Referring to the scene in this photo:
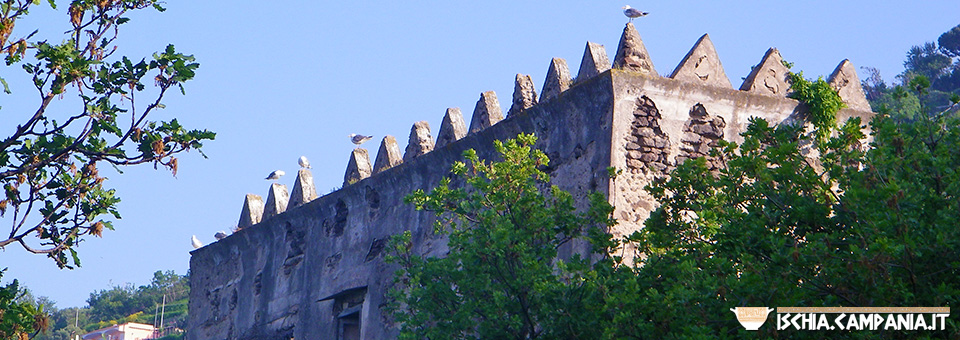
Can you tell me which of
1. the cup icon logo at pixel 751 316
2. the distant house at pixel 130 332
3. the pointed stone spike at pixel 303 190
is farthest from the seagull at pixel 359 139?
the distant house at pixel 130 332

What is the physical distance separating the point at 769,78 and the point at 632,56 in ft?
4.73

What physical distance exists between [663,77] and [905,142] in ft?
12.5

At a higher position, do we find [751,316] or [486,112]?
[486,112]

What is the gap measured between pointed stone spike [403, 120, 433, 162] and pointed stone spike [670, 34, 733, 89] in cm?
330

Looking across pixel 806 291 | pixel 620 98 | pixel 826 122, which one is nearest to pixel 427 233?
pixel 620 98

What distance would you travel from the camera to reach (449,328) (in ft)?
31.6

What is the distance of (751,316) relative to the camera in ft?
24.7

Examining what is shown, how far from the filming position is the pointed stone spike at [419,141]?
1390 centimetres

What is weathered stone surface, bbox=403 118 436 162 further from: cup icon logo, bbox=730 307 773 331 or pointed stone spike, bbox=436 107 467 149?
cup icon logo, bbox=730 307 773 331

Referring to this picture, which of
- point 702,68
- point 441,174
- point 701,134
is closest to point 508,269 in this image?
point 701,134

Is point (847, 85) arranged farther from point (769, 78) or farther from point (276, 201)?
point (276, 201)

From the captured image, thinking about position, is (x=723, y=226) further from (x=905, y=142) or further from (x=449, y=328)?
(x=449, y=328)

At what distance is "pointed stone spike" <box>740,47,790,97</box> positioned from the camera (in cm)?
1199

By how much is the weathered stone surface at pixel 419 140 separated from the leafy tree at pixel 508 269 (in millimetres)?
3577
